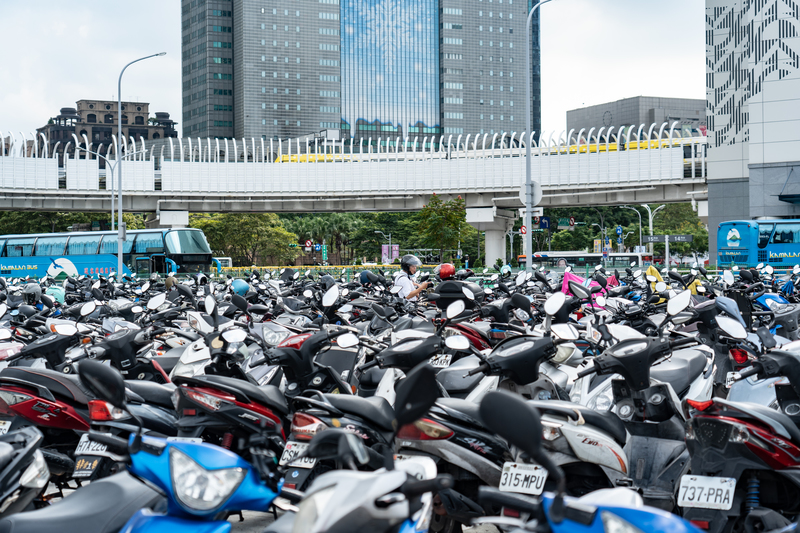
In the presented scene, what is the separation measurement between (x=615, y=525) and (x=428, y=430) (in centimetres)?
171

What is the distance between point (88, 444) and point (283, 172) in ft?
122

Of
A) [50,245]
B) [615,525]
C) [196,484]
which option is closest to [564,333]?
[615,525]

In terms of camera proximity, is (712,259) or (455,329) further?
(712,259)

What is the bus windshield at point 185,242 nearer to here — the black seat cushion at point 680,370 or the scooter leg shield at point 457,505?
the black seat cushion at point 680,370

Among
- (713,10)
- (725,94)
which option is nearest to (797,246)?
(725,94)

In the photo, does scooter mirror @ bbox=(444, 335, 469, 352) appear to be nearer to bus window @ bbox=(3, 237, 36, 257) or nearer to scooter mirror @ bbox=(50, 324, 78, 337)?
scooter mirror @ bbox=(50, 324, 78, 337)

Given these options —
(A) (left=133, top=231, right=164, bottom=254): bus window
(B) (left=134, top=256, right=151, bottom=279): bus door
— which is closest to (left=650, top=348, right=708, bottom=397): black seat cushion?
(A) (left=133, top=231, right=164, bottom=254): bus window

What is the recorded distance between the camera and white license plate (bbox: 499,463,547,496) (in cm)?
345

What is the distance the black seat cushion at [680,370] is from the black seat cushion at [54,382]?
3.46 meters

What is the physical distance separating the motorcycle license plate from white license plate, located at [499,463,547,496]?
2.27 metres

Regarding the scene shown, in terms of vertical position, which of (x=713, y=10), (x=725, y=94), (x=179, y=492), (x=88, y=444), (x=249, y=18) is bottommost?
(x=88, y=444)

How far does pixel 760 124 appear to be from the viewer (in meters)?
32.9

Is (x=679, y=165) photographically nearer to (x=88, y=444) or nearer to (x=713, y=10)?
(x=713, y=10)

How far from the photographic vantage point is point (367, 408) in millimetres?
3270
